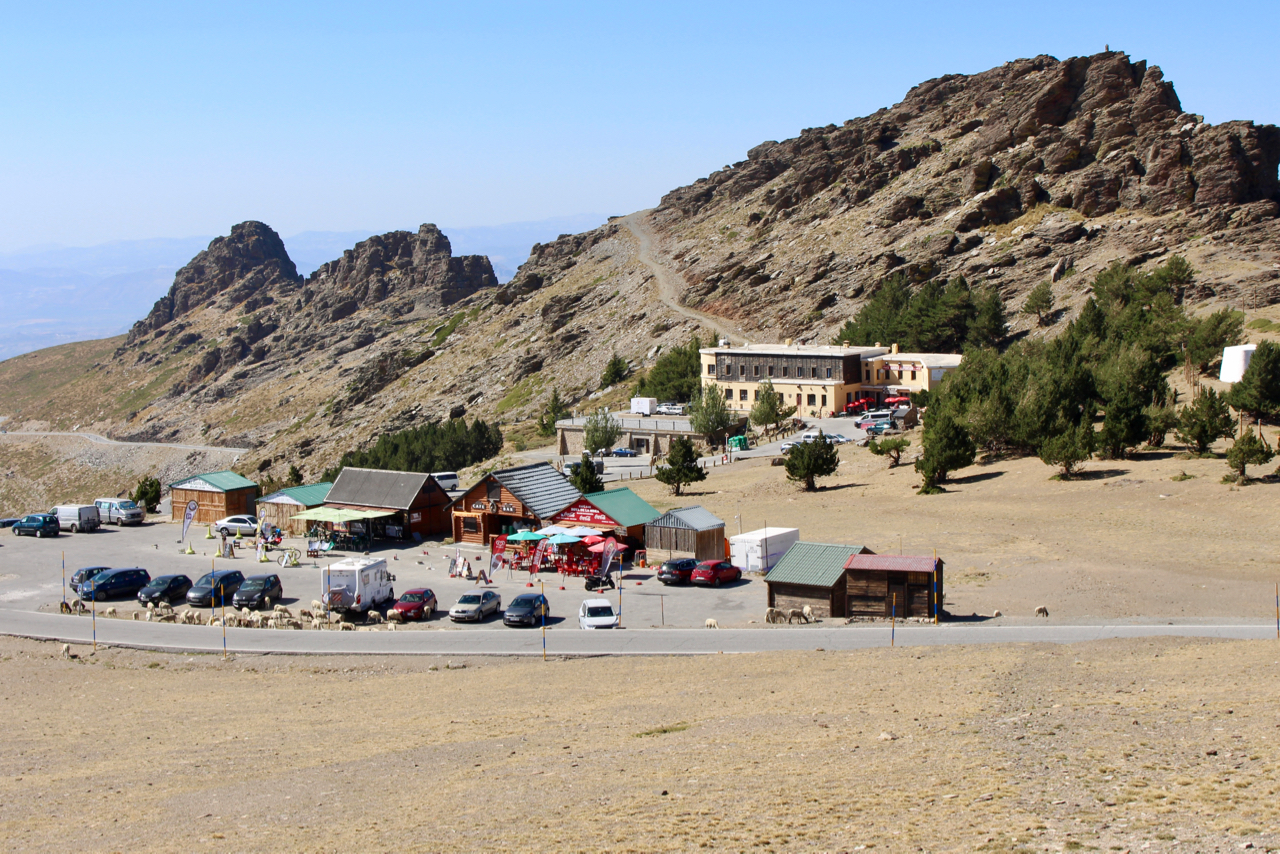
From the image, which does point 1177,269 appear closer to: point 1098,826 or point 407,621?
point 407,621

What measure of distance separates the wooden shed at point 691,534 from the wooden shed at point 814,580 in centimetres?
922

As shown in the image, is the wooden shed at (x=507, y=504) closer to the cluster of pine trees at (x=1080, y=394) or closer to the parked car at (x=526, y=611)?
the parked car at (x=526, y=611)

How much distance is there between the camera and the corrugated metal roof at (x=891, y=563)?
102ft

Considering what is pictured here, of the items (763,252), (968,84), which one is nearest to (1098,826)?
(763,252)

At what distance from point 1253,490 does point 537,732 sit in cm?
3767

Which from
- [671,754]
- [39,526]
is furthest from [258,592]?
[671,754]

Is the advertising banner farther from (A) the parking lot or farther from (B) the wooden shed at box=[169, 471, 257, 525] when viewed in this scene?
(A) the parking lot

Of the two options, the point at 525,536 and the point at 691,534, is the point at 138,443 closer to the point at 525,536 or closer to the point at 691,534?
the point at 525,536

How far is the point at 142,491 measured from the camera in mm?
65500

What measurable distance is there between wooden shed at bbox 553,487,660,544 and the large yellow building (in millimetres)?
41307

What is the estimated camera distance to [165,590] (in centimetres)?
3734

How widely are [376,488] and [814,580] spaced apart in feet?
83.1

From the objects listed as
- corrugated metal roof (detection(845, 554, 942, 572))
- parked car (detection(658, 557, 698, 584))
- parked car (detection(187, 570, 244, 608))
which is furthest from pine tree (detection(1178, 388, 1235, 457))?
parked car (detection(187, 570, 244, 608))

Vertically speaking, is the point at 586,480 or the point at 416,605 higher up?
the point at 586,480
